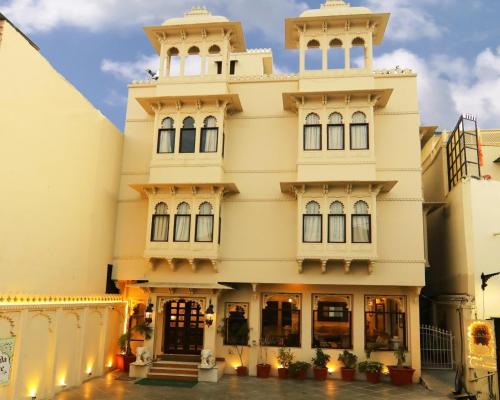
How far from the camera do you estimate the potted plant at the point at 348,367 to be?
633 inches

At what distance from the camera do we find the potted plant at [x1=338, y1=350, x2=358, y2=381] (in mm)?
16078

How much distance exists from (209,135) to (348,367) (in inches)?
374

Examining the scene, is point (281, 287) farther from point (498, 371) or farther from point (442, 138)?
point (442, 138)

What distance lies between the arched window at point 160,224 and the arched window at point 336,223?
19.1ft

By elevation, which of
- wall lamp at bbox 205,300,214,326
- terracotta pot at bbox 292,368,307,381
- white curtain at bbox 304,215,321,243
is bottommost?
terracotta pot at bbox 292,368,307,381

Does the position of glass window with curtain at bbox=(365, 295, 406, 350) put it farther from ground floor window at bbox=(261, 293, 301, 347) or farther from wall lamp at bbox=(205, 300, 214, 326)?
wall lamp at bbox=(205, 300, 214, 326)

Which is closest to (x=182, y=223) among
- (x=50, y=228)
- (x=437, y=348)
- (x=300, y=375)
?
(x=50, y=228)

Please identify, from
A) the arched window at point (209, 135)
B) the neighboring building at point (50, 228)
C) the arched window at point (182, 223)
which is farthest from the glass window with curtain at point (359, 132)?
the neighboring building at point (50, 228)

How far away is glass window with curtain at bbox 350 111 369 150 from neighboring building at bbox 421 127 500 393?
338 cm

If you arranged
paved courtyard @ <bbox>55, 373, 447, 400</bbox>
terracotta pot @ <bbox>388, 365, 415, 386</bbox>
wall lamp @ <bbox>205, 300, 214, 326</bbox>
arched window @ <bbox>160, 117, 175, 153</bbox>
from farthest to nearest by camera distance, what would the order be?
arched window @ <bbox>160, 117, 175, 153</bbox>
wall lamp @ <bbox>205, 300, 214, 326</bbox>
terracotta pot @ <bbox>388, 365, 415, 386</bbox>
paved courtyard @ <bbox>55, 373, 447, 400</bbox>

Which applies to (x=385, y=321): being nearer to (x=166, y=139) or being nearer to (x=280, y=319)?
(x=280, y=319)

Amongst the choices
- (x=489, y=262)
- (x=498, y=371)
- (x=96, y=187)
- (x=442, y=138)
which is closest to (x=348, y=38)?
(x=442, y=138)

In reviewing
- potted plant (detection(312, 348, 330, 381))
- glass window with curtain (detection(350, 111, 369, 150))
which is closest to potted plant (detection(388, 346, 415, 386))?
potted plant (detection(312, 348, 330, 381))

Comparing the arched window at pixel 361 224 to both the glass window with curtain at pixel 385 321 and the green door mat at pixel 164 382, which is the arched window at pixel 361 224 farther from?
the green door mat at pixel 164 382
